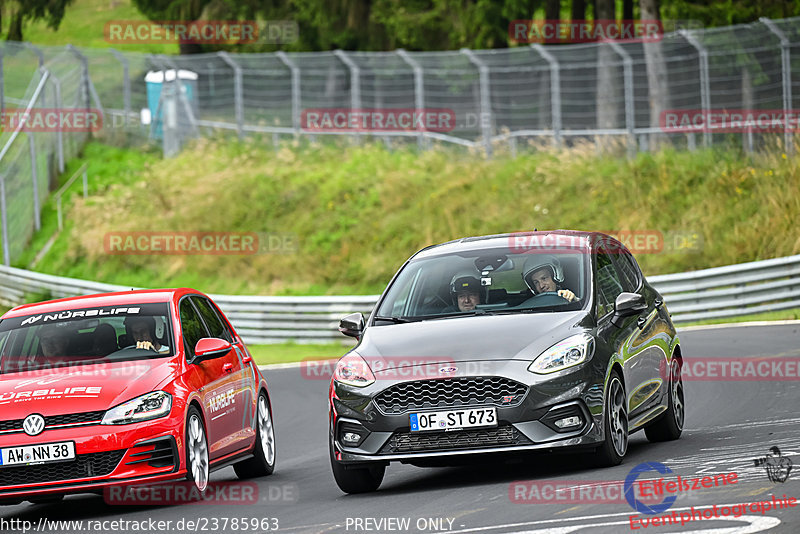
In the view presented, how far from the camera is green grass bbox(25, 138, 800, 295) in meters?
29.7

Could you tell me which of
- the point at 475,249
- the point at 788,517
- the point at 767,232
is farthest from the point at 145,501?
the point at 767,232

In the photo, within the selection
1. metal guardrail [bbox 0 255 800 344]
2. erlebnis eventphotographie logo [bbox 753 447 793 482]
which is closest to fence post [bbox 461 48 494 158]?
metal guardrail [bbox 0 255 800 344]

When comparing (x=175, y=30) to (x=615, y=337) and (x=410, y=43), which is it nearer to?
(x=410, y=43)

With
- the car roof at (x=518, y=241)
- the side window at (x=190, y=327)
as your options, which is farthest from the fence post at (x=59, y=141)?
the car roof at (x=518, y=241)

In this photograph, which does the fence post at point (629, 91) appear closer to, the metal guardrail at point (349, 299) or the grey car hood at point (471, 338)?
the metal guardrail at point (349, 299)

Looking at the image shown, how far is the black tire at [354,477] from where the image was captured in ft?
32.4

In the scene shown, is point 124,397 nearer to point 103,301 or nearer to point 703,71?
point 103,301

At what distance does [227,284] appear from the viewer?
3534 centimetres

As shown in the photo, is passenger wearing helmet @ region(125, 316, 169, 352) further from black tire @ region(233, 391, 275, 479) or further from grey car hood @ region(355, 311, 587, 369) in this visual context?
grey car hood @ region(355, 311, 587, 369)

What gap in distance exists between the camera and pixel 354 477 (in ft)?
32.6

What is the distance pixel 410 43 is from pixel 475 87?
425 inches

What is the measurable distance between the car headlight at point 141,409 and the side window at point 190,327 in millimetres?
838

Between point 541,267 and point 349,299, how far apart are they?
688 inches

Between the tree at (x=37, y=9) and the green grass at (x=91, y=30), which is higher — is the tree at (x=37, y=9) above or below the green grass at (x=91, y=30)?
above
